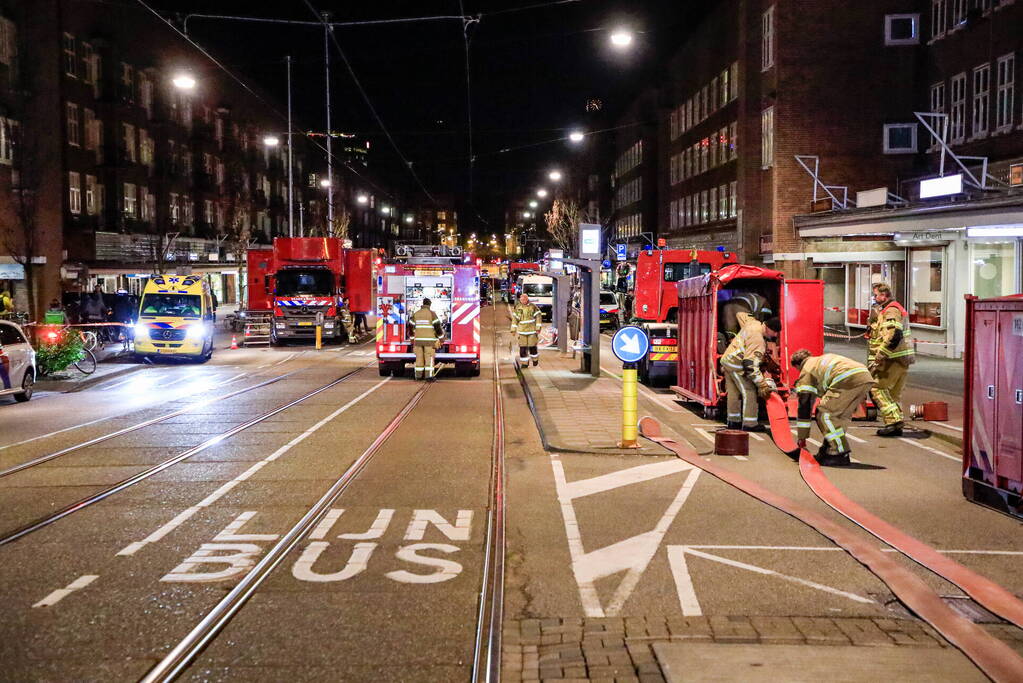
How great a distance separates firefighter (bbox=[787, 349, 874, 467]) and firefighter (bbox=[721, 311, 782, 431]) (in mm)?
1456

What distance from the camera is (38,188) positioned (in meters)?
38.2

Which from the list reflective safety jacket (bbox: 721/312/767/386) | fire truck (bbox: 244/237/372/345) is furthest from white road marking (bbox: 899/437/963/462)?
fire truck (bbox: 244/237/372/345)

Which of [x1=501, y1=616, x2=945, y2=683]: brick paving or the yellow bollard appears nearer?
[x1=501, y1=616, x2=945, y2=683]: brick paving

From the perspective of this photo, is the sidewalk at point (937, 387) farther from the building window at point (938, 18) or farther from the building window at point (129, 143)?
the building window at point (129, 143)

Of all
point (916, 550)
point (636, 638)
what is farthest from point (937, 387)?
point (636, 638)

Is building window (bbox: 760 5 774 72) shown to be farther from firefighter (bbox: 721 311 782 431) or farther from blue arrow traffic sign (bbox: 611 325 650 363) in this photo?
blue arrow traffic sign (bbox: 611 325 650 363)

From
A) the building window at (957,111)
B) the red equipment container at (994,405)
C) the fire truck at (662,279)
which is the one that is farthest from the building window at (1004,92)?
the red equipment container at (994,405)

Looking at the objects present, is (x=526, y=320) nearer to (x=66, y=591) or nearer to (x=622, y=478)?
(x=622, y=478)

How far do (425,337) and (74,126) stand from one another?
2839cm

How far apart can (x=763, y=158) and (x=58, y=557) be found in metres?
33.8

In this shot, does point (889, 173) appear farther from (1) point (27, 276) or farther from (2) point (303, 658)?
(2) point (303, 658)

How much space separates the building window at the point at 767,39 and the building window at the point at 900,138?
4748mm

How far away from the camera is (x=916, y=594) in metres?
6.37

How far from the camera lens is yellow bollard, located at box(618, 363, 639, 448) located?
468 inches
